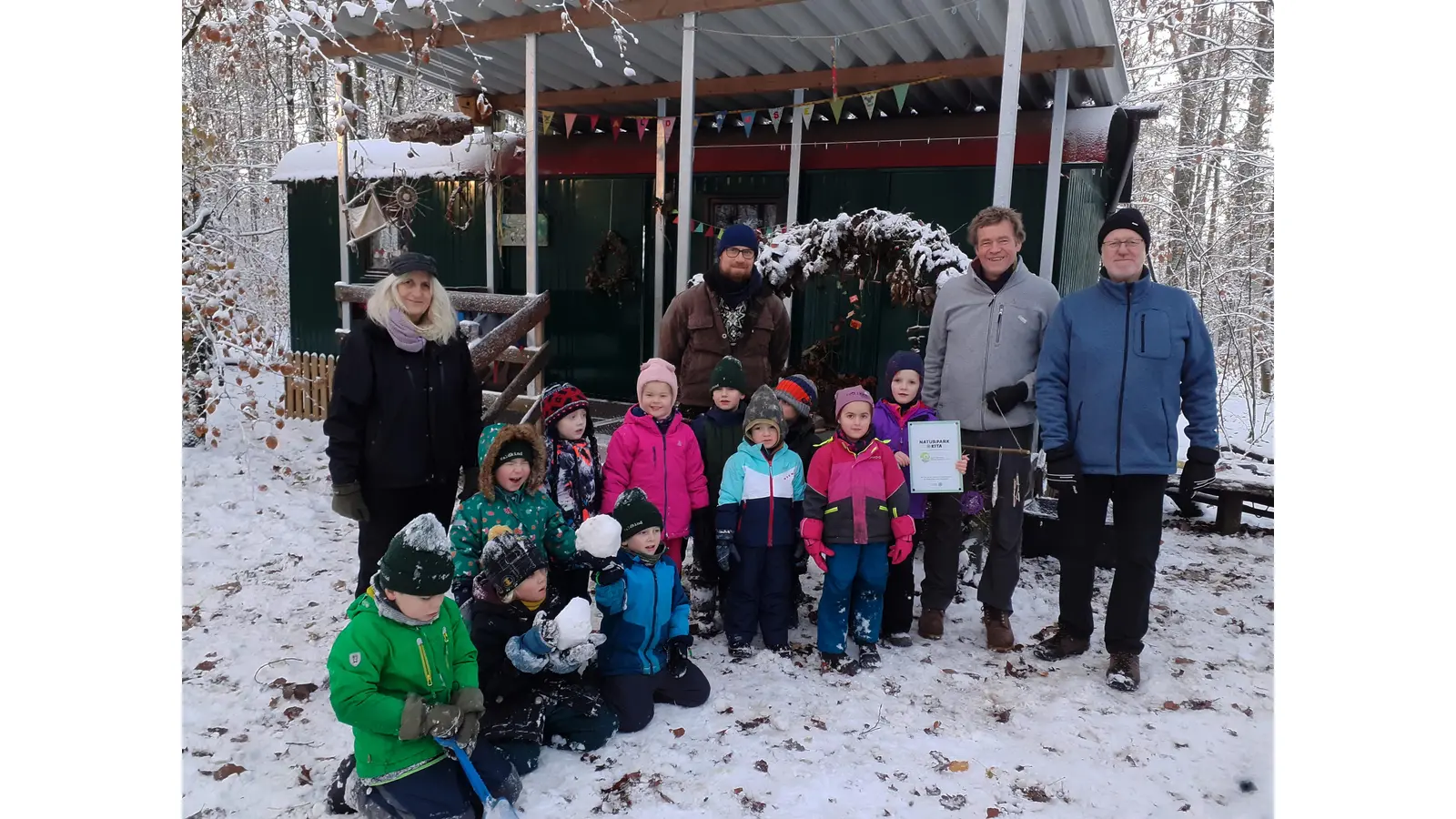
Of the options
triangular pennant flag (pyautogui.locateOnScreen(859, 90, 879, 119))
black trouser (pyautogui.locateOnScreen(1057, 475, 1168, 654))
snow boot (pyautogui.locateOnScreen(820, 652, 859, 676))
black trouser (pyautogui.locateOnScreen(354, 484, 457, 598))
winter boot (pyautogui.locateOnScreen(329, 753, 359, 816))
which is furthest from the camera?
triangular pennant flag (pyautogui.locateOnScreen(859, 90, 879, 119))

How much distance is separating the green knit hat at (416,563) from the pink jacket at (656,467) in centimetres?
136

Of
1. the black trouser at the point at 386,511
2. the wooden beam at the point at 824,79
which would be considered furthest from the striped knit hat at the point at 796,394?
the wooden beam at the point at 824,79

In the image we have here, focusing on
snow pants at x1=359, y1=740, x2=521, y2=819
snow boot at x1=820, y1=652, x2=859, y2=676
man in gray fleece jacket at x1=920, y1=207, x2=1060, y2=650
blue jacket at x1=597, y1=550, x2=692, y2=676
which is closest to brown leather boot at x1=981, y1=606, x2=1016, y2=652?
man in gray fleece jacket at x1=920, y1=207, x2=1060, y2=650

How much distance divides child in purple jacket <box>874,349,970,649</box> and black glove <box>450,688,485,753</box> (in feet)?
6.85

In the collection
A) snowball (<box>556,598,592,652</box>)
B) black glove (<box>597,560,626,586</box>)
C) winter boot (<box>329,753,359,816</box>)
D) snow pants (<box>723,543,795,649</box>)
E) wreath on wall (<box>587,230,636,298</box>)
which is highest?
wreath on wall (<box>587,230,636,298</box>)

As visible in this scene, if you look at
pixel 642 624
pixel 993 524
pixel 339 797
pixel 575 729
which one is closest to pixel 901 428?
pixel 993 524

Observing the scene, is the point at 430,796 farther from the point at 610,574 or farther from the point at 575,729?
the point at 610,574

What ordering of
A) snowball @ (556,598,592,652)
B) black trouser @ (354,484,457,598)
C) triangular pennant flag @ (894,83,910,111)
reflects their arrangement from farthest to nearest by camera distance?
1. triangular pennant flag @ (894,83,910,111)
2. black trouser @ (354,484,457,598)
3. snowball @ (556,598,592,652)

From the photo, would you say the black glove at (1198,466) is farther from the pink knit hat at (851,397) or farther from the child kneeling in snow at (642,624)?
the child kneeling in snow at (642,624)

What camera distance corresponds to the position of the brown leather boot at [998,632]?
3.93 m

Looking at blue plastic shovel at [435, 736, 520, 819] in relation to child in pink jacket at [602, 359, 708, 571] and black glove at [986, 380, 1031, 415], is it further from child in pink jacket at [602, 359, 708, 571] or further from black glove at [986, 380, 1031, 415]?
black glove at [986, 380, 1031, 415]

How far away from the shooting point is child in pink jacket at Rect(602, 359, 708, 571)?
380 cm

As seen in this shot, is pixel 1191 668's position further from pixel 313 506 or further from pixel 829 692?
pixel 313 506

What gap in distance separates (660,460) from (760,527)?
0.57 m
